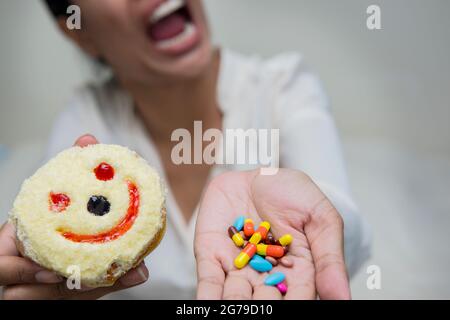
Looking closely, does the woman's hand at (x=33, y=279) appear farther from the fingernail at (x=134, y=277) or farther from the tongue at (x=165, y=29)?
the tongue at (x=165, y=29)

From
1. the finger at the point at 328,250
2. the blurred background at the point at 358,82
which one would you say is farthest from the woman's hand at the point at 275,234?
the blurred background at the point at 358,82

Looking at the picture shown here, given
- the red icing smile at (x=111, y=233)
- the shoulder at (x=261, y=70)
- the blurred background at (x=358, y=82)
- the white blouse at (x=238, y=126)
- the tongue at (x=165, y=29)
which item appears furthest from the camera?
the blurred background at (x=358, y=82)

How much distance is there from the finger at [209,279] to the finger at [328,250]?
11 centimetres

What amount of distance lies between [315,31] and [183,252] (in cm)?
89

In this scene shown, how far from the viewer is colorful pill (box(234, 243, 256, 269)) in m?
0.60

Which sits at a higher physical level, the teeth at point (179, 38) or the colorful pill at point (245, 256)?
the teeth at point (179, 38)

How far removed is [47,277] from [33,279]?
0.04 metres

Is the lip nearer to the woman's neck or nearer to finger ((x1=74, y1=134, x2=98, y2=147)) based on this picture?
the woman's neck

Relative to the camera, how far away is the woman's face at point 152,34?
1013 millimetres

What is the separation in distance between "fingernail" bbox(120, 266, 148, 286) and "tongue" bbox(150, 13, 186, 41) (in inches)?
22.7

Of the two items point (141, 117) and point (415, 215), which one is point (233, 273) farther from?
point (415, 215)

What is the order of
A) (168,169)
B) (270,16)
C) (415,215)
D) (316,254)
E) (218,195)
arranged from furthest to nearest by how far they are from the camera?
(270,16), (415,215), (168,169), (218,195), (316,254)

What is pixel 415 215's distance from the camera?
1448 mm
